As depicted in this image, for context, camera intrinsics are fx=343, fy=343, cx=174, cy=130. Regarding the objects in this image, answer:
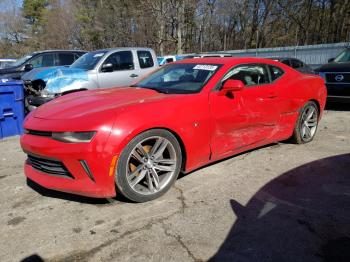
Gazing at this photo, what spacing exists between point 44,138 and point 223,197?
192cm

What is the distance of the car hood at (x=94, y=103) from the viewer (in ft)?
11.3

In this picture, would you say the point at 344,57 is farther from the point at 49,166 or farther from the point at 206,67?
the point at 49,166

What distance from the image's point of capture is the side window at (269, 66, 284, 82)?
4992 mm

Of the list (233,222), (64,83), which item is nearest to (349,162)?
(233,222)

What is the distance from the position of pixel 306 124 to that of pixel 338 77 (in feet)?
12.3

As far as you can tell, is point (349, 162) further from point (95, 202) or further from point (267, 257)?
point (95, 202)

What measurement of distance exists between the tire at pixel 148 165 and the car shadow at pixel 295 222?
30.1 inches

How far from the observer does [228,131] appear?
13.8 feet

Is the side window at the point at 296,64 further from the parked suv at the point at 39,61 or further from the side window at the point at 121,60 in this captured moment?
the parked suv at the point at 39,61

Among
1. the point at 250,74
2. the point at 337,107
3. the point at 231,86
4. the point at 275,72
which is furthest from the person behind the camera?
the point at 337,107

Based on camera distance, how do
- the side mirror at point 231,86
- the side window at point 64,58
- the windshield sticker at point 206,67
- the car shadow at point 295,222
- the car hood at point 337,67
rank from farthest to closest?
1. the side window at point 64,58
2. the car hood at point 337,67
3. the windshield sticker at point 206,67
4. the side mirror at point 231,86
5. the car shadow at point 295,222

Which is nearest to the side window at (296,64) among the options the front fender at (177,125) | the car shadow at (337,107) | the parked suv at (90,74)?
the car shadow at (337,107)

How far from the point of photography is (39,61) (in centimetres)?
1102

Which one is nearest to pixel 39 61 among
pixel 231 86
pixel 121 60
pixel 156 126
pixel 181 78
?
pixel 121 60
